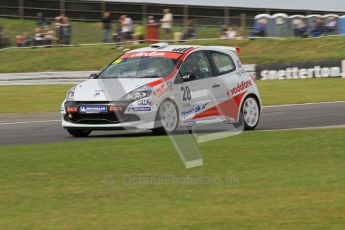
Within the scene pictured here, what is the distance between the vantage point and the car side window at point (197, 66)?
1358cm

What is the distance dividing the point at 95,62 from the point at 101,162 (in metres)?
24.0

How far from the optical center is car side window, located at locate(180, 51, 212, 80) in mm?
13578

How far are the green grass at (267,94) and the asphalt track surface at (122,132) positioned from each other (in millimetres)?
1664

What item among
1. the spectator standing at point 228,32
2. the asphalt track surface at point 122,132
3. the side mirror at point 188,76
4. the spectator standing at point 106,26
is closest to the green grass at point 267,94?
the asphalt track surface at point 122,132

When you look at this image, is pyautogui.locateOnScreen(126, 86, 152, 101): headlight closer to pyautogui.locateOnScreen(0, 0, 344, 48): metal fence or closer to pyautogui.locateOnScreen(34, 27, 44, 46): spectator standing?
pyautogui.locateOnScreen(0, 0, 344, 48): metal fence

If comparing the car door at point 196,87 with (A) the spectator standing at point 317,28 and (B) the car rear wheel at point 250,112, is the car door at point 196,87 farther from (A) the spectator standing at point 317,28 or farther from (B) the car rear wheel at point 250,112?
(A) the spectator standing at point 317,28

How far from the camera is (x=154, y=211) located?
7188 mm

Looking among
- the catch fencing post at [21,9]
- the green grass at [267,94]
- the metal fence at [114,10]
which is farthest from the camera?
the catch fencing post at [21,9]

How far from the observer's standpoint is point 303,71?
28328mm

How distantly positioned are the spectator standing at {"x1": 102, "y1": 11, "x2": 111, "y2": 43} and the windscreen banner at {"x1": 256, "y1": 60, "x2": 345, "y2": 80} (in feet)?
25.1

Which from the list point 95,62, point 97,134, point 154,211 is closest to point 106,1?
point 95,62

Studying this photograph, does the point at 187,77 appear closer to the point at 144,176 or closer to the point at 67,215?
the point at 144,176

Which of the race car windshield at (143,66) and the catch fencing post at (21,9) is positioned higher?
the race car windshield at (143,66)

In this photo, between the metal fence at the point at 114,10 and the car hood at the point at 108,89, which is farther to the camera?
the metal fence at the point at 114,10
